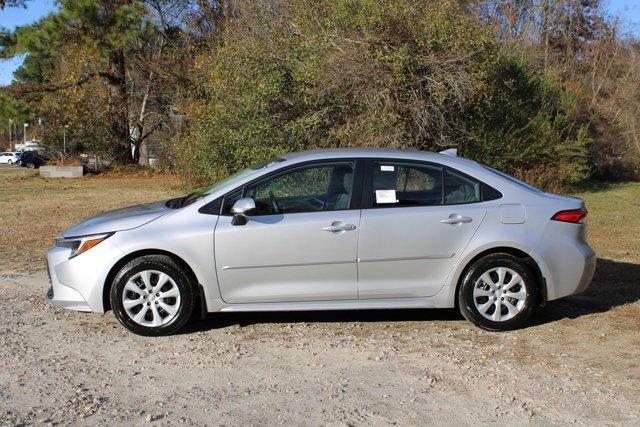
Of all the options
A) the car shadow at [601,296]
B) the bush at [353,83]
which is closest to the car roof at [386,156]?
the car shadow at [601,296]

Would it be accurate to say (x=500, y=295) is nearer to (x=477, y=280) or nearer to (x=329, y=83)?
(x=477, y=280)

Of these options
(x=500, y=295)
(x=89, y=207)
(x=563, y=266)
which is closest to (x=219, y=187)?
(x=500, y=295)

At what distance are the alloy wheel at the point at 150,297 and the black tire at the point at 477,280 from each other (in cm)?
251

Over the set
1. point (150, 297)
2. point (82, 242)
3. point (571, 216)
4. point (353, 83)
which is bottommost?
point (150, 297)

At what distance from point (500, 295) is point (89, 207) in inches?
504

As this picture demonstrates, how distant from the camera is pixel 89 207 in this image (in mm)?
17156

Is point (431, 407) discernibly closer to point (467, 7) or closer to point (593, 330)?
point (593, 330)

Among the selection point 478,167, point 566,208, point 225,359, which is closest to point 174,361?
point 225,359

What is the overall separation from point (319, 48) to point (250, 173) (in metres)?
9.84

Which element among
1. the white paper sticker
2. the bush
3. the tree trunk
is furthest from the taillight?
the tree trunk

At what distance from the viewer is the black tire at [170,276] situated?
617 centimetres

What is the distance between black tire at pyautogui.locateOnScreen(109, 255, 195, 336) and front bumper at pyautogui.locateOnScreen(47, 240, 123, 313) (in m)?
0.12

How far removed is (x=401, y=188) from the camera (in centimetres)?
656

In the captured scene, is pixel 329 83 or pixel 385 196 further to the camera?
pixel 329 83
